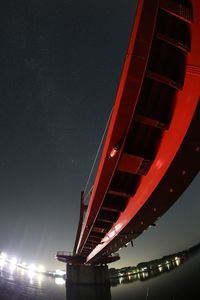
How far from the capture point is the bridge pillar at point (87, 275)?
34.2 meters

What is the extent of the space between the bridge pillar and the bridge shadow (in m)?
0.96

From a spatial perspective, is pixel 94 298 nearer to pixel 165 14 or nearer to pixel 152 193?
pixel 152 193

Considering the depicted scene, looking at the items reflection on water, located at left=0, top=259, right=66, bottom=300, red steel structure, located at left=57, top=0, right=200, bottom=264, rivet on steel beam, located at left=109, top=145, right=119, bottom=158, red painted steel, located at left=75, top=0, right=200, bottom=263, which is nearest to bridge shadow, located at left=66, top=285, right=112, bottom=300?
reflection on water, located at left=0, top=259, right=66, bottom=300

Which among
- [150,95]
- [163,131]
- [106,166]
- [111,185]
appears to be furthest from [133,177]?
[150,95]

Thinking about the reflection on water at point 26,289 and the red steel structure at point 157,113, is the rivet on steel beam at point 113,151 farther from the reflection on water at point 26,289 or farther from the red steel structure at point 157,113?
the reflection on water at point 26,289

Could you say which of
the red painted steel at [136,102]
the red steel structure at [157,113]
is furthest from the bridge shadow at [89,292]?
the red painted steel at [136,102]

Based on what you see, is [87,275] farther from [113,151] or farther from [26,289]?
[113,151]

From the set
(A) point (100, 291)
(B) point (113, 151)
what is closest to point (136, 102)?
(B) point (113, 151)

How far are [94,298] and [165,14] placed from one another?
29.4 meters

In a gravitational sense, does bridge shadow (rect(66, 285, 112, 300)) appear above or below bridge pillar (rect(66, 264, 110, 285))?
below

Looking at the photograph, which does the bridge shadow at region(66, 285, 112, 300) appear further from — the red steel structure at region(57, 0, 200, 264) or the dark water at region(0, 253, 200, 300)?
the red steel structure at region(57, 0, 200, 264)

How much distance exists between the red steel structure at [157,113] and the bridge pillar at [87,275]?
99.3ft

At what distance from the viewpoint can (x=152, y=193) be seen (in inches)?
273

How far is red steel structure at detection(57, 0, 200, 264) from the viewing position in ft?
13.0
